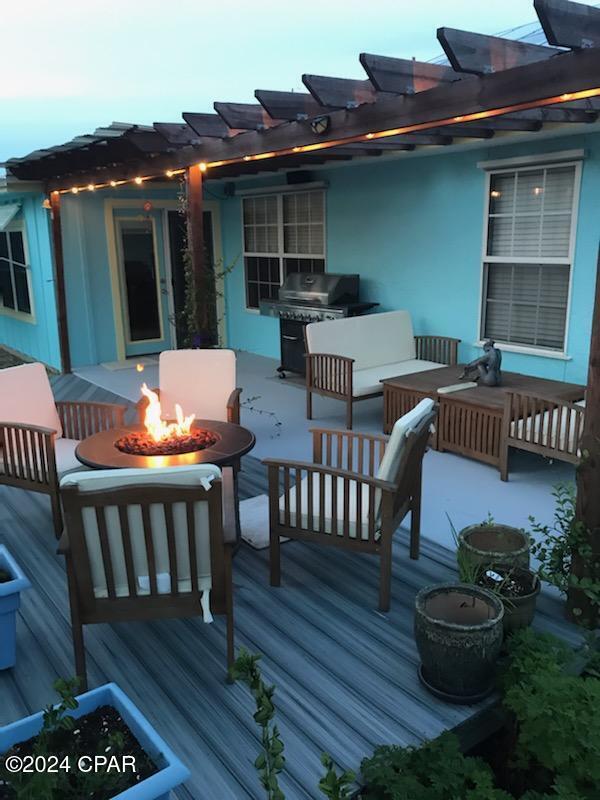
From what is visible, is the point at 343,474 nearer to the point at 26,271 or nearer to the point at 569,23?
the point at 569,23

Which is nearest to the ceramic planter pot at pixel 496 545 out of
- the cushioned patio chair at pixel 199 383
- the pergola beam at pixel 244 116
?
the cushioned patio chair at pixel 199 383

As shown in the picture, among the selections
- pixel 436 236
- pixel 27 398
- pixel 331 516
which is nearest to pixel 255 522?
pixel 331 516

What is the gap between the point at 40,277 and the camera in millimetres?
9188

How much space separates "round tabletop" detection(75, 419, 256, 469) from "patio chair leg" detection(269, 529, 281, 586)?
1.51 ft

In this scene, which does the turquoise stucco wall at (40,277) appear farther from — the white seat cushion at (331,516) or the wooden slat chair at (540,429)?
the white seat cushion at (331,516)

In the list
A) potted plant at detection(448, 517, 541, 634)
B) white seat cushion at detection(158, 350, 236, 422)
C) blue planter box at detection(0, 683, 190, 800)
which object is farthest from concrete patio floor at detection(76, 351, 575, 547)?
blue planter box at detection(0, 683, 190, 800)

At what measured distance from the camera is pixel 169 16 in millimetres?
7508

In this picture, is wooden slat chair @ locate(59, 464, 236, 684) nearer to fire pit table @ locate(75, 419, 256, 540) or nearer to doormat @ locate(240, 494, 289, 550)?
fire pit table @ locate(75, 419, 256, 540)

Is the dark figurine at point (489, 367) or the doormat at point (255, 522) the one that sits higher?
the dark figurine at point (489, 367)

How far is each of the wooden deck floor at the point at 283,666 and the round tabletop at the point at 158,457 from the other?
602mm

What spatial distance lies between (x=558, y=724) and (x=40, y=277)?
892 centimetres

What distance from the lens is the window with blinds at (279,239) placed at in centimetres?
837

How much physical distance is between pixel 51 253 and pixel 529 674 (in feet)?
26.9

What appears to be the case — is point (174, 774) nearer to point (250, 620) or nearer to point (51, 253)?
point (250, 620)
